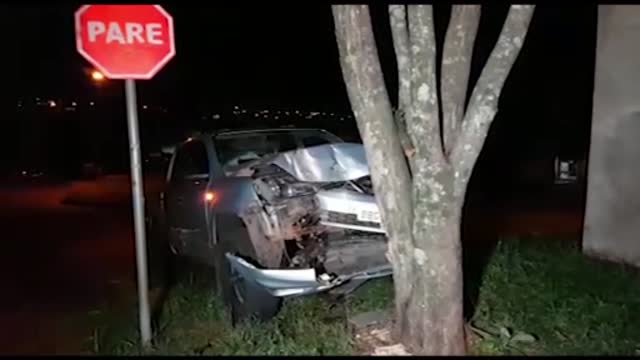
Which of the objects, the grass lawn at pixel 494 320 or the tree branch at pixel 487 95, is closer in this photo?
the tree branch at pixel 487 95

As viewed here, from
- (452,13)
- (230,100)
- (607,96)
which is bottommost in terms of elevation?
(230,100)

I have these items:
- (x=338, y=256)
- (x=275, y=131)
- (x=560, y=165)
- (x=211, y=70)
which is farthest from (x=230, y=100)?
(x=338, y=256)

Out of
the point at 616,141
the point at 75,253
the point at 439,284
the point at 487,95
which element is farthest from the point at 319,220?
the point at 75,253

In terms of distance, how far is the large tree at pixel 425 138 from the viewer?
4.80 metres

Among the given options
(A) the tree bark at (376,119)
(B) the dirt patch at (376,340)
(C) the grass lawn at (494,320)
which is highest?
(A) the tree bark at (376,119)

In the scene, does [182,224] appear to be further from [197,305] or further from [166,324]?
[166,324]

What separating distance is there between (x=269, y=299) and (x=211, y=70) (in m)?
26.3

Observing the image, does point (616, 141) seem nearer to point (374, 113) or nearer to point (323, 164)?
point (323, 164)

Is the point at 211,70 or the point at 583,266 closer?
the point at 583,266

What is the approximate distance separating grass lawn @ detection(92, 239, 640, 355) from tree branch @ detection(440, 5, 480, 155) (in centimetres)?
150

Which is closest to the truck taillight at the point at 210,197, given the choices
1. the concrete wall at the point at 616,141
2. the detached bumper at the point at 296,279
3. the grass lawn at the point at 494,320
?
the grass lawn at the point at 494,320

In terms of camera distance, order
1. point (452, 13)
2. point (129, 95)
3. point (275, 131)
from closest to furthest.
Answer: point (452, 13), point (129, 95), point (275, 131)

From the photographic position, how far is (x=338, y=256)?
641 cm

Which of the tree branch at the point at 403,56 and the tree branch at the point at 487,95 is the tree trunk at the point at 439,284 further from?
the tree branch at the point at 403,56
